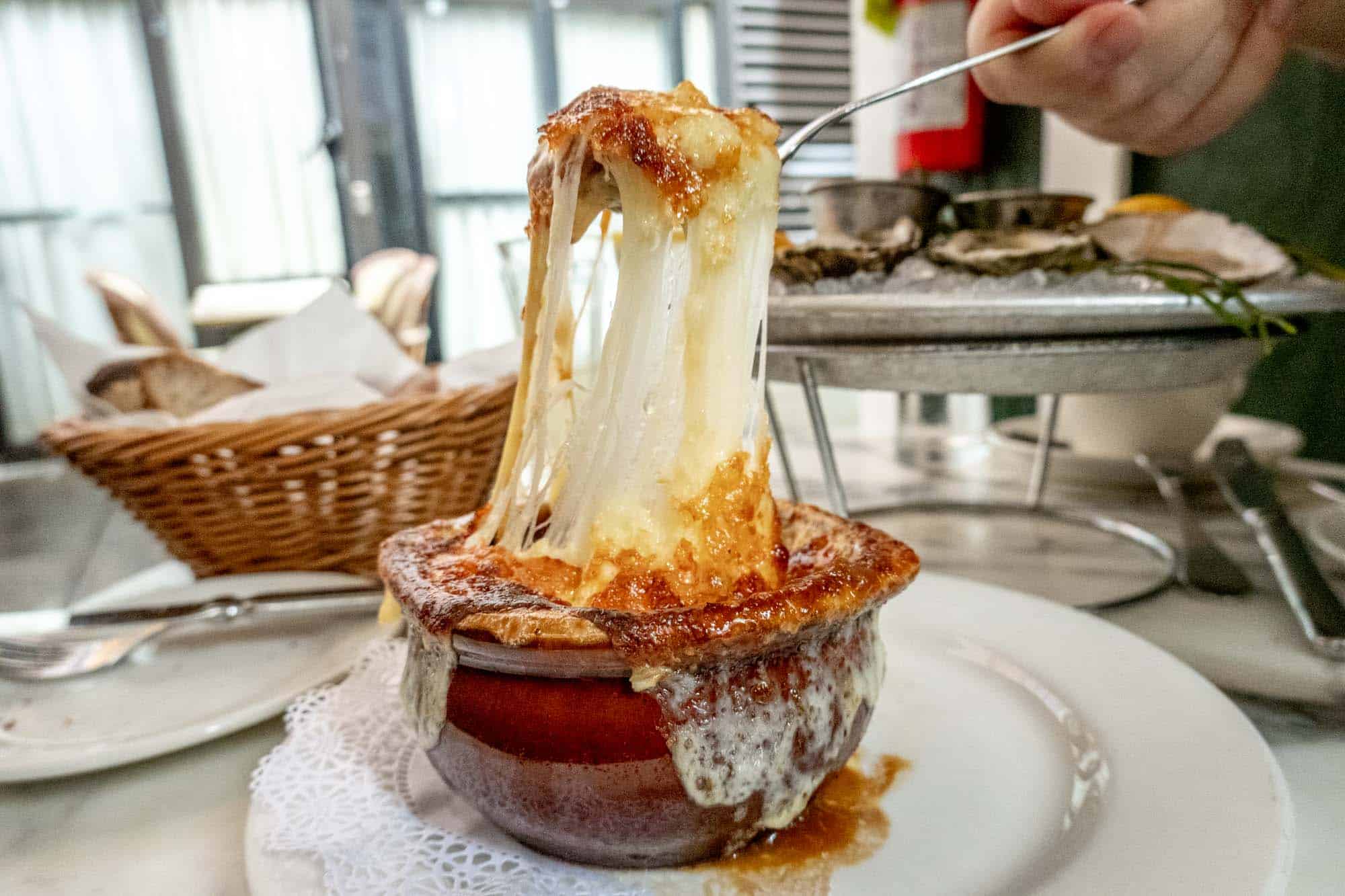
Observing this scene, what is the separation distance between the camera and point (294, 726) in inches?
17.9

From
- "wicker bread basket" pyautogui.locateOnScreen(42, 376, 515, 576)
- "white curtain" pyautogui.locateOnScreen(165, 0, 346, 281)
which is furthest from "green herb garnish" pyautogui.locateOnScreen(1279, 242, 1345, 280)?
"white curtain" pyautogui.locateOnScreen(165, 0, 346, 281)

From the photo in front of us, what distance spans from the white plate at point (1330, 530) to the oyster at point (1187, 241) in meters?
0.23

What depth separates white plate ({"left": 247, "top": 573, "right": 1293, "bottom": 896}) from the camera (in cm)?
31

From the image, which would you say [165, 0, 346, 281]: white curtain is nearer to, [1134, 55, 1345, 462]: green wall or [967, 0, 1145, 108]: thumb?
[1134, 55, 1345, 462]: green wall

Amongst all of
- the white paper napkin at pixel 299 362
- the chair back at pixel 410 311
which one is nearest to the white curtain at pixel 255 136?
the chair back at pixel 410 311

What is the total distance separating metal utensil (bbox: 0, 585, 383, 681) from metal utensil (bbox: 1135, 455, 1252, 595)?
0.65 m

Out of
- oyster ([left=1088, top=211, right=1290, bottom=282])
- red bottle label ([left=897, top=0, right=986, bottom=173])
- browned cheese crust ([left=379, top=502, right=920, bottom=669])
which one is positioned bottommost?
browned cheese crust ([left=379, top=502, right=920, bottom=669])

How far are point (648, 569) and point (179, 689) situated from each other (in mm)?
381

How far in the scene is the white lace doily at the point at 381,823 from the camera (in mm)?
337

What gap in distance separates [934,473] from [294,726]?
2.91 ft

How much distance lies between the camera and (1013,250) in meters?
0.67

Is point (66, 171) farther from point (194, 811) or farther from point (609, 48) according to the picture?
point (194, 811)

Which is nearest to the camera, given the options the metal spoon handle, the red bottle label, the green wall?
the metal spoon handle

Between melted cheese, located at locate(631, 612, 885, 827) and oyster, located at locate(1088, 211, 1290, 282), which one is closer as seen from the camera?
melted cheese, located at locate(631, 612, 885, 827)
